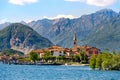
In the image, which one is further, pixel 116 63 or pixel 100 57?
pixel 100 57

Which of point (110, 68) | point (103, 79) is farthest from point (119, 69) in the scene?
point (103, 79)

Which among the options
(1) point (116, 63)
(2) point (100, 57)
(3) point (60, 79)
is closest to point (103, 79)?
(3) point (60, 79)

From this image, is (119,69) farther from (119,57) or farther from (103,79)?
(103,79)

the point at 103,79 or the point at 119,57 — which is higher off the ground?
the point at 119,57

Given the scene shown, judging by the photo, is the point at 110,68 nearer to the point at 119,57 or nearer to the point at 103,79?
the point at 119,57

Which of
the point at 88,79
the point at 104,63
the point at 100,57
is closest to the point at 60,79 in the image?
the point at 88,79

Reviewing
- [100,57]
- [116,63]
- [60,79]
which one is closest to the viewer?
[60,79]

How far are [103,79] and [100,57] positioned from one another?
251 feet

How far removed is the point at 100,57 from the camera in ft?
547

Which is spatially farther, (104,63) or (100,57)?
(100,57)

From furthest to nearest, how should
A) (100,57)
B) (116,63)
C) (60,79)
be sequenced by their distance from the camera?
(100,57), (116,63), (60,79)

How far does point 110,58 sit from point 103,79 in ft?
234

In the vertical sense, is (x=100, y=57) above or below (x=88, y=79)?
above

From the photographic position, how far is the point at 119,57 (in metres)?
157
